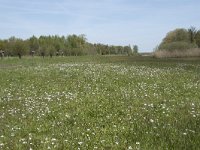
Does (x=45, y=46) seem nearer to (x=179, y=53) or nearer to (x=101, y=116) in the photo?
(x=179, y=53)

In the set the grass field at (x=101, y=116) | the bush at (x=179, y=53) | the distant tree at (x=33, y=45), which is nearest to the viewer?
the grass field at (x=101, y=116)

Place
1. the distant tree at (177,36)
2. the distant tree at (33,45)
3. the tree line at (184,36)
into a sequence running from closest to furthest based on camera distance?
the tree line at (184,36), the distant tree at (177,36), the distant tree at (33,45)

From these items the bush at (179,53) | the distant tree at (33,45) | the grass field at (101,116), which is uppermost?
the distant tree at (33,45)

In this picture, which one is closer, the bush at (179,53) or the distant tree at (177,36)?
the bush at (179,53)

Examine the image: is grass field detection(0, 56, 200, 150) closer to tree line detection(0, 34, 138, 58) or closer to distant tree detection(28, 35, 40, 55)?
tree line detection(0, 34, 138, 58)

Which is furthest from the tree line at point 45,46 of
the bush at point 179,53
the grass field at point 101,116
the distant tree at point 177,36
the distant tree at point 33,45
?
the grass field at point 101,116

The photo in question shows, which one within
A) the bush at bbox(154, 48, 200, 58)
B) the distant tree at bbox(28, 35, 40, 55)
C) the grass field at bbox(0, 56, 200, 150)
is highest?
the distant tree at bbox(28, 35, 40, 55)

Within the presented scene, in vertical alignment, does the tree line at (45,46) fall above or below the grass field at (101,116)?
above

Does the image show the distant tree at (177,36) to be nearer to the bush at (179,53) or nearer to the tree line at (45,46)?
the tree line at (45,46)

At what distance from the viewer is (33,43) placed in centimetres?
15212

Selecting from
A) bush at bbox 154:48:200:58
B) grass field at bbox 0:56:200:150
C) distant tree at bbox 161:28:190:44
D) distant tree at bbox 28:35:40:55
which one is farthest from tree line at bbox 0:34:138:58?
grass field at bbox 0:56:200:150

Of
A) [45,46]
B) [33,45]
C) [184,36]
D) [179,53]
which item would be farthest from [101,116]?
[33,45]

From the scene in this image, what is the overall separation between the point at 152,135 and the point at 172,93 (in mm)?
7659

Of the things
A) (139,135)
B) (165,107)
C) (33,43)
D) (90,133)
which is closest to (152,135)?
(139,135)
